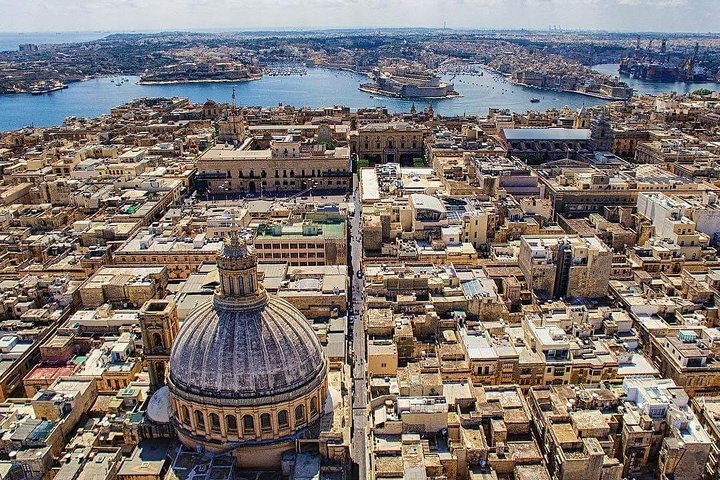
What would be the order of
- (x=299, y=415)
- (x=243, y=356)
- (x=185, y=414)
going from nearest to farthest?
(x=243, y=356)
(x=185, y=414)
(x=299, y=415)

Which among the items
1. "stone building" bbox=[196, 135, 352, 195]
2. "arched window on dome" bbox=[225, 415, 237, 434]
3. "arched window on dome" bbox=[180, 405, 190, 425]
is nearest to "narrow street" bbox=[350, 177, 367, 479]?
"arched window on dome" bbox=[225, 415, 237, 434]

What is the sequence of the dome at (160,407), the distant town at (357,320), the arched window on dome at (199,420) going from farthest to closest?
1. the dome at (160,407)
2. the distant town at (357,320)
3. the arched window on dome at (199,420)

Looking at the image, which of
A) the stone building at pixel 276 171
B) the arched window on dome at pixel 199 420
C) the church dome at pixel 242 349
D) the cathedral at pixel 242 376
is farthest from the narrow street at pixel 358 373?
the stone building at pixel 276 171

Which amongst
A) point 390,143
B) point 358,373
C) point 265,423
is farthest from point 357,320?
point 390,143

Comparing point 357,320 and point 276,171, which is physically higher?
point 276,171

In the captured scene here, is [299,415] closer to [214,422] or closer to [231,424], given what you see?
[231,424]

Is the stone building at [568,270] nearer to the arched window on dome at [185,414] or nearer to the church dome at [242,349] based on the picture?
the church dome at [242,349]

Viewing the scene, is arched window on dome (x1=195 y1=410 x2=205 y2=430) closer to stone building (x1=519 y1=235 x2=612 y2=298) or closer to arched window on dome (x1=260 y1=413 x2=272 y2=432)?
arched window on dome (x1=260 y1=413 x2=272 y2=432)
